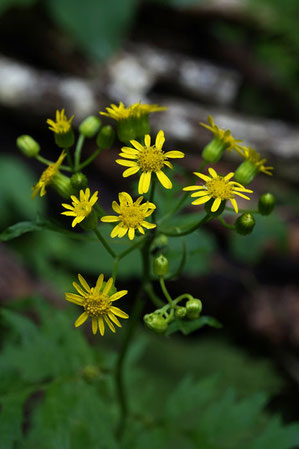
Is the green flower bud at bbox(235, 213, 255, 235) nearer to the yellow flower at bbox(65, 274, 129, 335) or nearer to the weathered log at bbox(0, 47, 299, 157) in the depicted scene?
the yellow flower at bbox(65, 274, 129, 335)

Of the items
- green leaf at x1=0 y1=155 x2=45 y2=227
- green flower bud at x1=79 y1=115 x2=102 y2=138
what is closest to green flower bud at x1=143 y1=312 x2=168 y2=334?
green flower bud at x1=79 y1=115 x2=102 y2=138

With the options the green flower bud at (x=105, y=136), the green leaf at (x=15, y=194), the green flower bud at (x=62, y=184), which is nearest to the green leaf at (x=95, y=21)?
the green leaf at (x=15, y=194)

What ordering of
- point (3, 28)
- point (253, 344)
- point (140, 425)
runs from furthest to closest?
point (3, 28) → point (253, 344) → point (140, 425)

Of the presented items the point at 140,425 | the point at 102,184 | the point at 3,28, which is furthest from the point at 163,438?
the point at 3,28

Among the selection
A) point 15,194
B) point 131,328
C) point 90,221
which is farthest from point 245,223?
point 15,194

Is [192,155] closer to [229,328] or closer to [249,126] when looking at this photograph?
[249,126]

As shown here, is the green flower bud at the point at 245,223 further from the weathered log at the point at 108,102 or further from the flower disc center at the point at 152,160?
the weathered log at the point at 108,102
